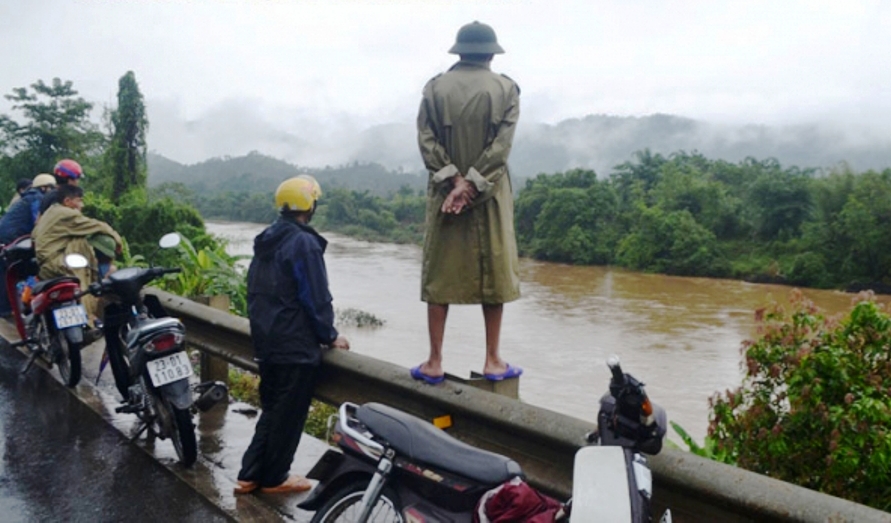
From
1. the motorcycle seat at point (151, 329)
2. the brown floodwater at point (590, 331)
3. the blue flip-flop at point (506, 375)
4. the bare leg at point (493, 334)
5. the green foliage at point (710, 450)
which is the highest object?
the bare leg at point (493, 334)

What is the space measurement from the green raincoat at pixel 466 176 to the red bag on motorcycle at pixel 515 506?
3.98 ft

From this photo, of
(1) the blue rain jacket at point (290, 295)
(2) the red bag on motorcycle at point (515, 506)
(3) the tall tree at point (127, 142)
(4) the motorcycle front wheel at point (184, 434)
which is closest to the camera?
(2) the red bag on motorcycle at point (515, 506)

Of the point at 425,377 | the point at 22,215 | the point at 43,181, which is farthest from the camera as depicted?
the point at 22,215

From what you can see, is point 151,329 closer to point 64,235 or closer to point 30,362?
point 64,235

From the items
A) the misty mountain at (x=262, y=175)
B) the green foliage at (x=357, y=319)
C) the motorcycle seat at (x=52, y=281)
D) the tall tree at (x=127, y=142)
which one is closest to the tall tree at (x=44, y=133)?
the tall tree at (x=127, y=142)

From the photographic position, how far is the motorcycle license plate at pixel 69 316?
6137 millimetres

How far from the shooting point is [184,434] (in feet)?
14.6

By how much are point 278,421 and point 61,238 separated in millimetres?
3346

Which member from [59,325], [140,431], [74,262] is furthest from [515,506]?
[59,325]

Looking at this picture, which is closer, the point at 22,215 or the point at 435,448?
the point at 435,448

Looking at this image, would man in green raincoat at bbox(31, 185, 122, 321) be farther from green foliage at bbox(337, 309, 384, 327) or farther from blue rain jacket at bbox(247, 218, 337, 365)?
green foliage at bbox(337, 309, 384, 327)

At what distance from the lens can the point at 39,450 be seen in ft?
15.9

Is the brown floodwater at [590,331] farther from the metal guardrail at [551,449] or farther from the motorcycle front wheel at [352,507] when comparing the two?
the motorcycle front wheel at [352,507]

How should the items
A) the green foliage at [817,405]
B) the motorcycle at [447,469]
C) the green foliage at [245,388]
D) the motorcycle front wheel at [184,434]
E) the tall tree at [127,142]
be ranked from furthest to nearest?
the tall tree at [127,142] → the green foliage at [245,388] → the green foliage at [817,405] → the motorcycle front wheel at [184,434] → the motorcycle at [447,469]
